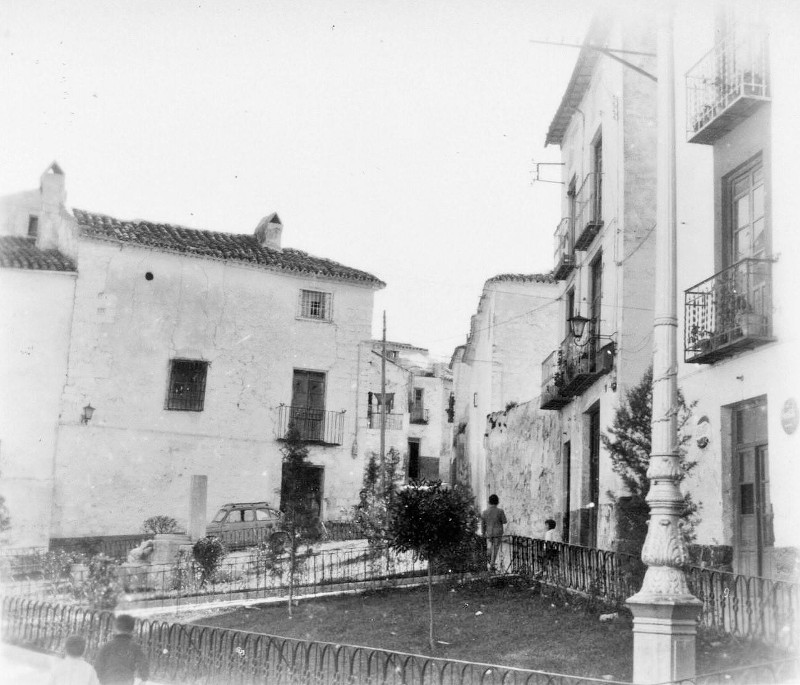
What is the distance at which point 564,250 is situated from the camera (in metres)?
19.5

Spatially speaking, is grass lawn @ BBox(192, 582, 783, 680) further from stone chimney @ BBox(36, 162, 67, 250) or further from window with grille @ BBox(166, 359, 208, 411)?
stone chimney @ BBox(36, 162, 67, 250)

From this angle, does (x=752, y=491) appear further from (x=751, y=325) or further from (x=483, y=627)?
(x=483, y=627)

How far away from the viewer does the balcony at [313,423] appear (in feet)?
86.8

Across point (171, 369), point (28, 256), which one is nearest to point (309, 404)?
point (171, 369)

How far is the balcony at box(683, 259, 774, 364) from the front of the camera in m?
10.8

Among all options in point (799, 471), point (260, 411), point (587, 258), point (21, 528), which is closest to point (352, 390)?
point (260, 411)

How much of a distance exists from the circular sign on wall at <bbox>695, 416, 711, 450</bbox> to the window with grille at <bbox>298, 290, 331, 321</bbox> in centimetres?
1607

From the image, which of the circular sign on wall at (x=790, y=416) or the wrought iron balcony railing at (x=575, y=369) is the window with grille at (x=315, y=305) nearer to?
the wrought iron balcony railing at (x=575, y=369)

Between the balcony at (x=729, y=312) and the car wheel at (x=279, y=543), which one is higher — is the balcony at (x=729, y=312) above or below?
above

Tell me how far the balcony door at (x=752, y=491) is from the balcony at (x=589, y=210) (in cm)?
604

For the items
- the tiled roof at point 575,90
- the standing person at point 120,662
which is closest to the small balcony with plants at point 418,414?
the tiled roof at point 575,90

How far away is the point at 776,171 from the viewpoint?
10.9m

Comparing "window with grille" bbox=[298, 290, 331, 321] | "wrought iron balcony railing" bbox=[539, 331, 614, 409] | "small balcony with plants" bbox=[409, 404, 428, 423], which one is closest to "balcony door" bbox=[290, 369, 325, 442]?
"window with grille" bbox=[298, 290, 331, 321]

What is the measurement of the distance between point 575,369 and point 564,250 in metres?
3.20
